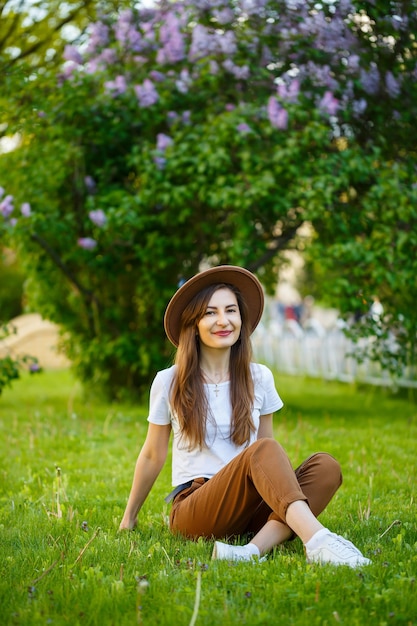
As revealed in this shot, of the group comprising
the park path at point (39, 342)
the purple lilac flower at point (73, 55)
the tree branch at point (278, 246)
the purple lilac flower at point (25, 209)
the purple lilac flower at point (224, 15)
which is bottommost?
the park path at point (39, 342)

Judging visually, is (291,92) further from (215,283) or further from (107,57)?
(215,283)

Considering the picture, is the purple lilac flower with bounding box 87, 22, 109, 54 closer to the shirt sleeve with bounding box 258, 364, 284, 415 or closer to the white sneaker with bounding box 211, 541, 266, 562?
the shirt sleeve with bounding box 258, 364, 284, 415

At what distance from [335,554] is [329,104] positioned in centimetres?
458

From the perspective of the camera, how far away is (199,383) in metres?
3.71

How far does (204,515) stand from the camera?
11.5 ft

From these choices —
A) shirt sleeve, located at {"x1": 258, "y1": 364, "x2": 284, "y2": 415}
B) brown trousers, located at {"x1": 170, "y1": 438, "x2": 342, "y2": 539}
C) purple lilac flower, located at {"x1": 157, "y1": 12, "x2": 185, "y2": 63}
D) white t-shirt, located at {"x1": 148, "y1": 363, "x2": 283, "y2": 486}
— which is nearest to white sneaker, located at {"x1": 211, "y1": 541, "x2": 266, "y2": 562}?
brown trousers, located at {"x1": 170, "y1": 438, "x2": 342, "y2": 539}

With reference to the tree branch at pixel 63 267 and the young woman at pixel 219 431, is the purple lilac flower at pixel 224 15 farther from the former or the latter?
the young woman at pixel 219 431

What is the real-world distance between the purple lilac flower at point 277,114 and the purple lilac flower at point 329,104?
31cm

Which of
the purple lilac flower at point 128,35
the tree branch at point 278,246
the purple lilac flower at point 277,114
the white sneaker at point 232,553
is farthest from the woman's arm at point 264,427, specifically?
the purple lilac flower at point 128,35

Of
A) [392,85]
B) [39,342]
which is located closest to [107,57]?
[392,85]

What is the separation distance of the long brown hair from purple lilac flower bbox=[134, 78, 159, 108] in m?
4.04

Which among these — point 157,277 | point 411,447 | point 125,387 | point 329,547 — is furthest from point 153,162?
point 329,547

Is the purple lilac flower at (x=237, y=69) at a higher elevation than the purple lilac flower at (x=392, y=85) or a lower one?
higher

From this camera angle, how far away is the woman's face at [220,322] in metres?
3.71
